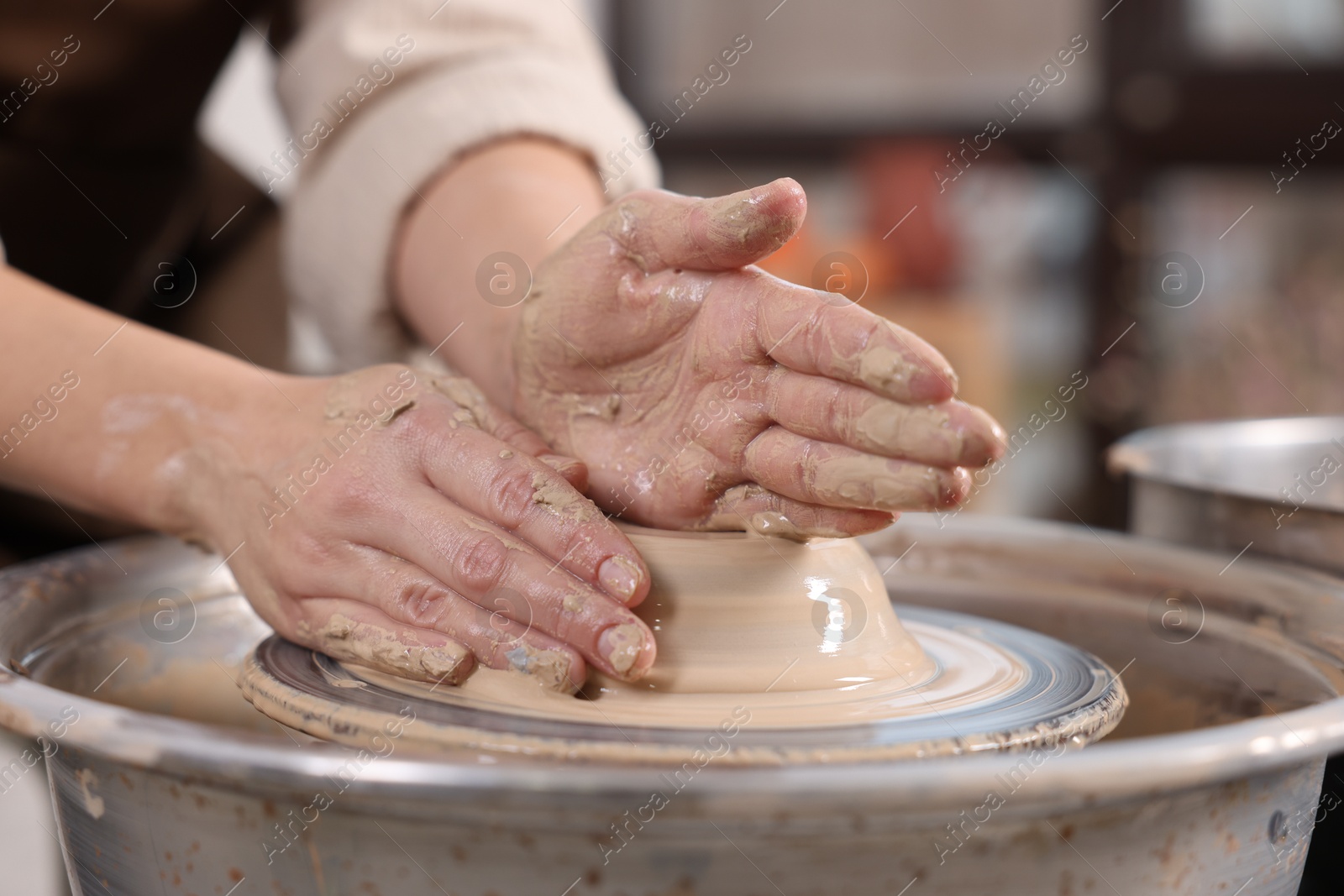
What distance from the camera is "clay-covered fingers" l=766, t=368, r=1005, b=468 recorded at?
56cm

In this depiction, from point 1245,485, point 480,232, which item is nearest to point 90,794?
point 480,232

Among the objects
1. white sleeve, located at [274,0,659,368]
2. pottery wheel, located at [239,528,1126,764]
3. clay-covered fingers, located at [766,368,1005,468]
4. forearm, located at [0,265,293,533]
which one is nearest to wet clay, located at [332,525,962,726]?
pottery wheel, located at [239,528,1126,764]

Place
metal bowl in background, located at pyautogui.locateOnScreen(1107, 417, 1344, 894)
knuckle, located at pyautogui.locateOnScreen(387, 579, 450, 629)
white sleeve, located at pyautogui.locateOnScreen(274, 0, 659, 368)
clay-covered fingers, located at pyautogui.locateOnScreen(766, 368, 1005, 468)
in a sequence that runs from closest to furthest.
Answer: clay-covered fingers, located at pyautogui.locateOnScreen(766, 368, 1005, 468)
knuckle, located at pyautogui.locateOnScreen(387, 579, 450, 629)
metal bowl in background, located at pyautogui.locateOnScreen(1107, 417, 1344, 894)
white sleeve, located at pyautogui.locateOnScreen(274, 0, 659, 368)

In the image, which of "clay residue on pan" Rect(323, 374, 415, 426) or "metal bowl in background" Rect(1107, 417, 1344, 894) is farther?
"metal bowl in background" Rect(1107, 417, 1344, 894)

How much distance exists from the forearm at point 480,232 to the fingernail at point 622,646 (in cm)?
36

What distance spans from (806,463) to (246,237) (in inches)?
43.7

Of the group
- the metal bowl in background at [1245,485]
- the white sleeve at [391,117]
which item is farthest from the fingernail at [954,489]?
the white sleeve at [391,117]

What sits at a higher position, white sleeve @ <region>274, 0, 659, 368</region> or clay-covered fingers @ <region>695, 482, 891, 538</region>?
white sleeve @ <region>274, 0, 659, 368</region>

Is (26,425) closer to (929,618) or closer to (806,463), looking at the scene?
(806,463)

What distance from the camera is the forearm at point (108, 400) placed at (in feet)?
2.60

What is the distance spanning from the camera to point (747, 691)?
0.67 meters

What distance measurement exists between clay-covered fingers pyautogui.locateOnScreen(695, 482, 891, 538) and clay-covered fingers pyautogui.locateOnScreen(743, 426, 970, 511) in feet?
0.04

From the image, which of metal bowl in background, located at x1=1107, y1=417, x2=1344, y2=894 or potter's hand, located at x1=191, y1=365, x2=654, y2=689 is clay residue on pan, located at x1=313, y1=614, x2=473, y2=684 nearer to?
potter's hand, located at x1=191, y1=365, x2=654, y2=689

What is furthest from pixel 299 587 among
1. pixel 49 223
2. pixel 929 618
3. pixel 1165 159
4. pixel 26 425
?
pixel 1165 159
